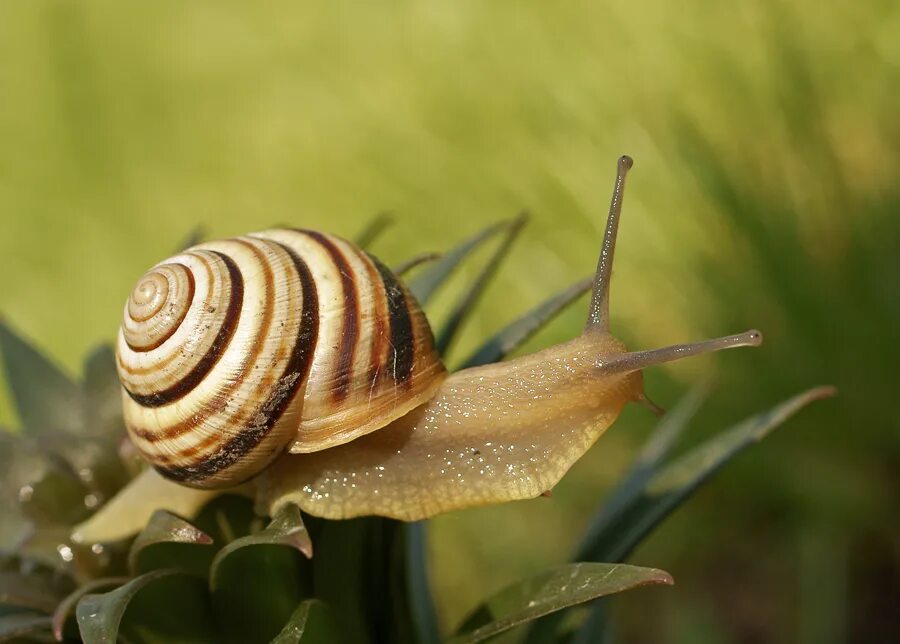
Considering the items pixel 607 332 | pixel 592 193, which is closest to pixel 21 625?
pixel 607 332

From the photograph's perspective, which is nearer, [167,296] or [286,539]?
[286,539]

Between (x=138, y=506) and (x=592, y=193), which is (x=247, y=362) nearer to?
(x=138, y=506)

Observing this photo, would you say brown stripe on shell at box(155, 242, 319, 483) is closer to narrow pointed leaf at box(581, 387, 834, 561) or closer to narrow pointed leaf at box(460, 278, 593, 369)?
Result: narrow pointed leaf at box(460, 278, 593, 369)

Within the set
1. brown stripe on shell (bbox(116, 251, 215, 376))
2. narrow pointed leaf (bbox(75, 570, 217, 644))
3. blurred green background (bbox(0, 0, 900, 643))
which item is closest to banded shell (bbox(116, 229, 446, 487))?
brown stripe on shell (bbox(116, 251, 215, 376))

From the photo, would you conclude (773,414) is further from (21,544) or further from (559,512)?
(559,512)

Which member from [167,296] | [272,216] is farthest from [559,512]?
[167,296]

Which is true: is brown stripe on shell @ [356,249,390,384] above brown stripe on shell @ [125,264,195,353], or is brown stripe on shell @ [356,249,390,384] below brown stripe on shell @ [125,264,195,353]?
below

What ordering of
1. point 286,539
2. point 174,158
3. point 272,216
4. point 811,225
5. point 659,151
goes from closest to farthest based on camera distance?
point 286,539 → point 811,225 → point 659,151 → point 272,216 → point 174,158
